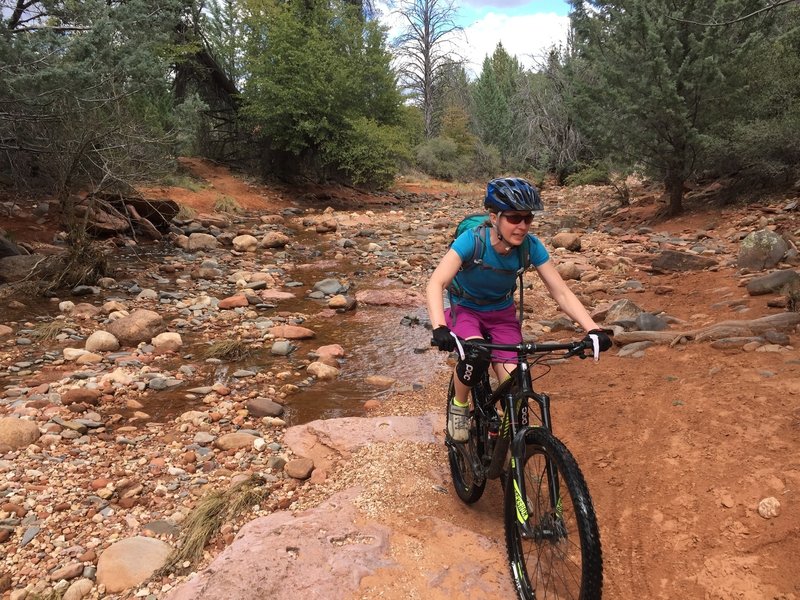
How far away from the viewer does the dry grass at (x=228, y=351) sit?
7.22 metres

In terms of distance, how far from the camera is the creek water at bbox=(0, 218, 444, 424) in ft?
19.8

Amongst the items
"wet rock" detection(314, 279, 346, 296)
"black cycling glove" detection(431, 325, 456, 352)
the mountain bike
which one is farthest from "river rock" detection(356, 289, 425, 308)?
"black cycling glove" detection(431, 325, 456, 352)

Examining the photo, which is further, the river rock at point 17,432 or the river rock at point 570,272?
the river rock at point 570,272

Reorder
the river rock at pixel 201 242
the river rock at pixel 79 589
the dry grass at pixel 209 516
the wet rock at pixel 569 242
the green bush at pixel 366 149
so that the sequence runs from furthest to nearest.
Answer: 1. the green bush at pixel 366 149
2. the river rock at pixel 201 242
3. the wet rock at pixel 569 242
4. the dry grass at pixel 209 516
5. the river rock at pixel 79 589

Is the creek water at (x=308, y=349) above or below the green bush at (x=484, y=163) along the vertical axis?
below

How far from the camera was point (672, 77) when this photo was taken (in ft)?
42.5

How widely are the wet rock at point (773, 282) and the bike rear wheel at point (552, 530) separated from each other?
540cm

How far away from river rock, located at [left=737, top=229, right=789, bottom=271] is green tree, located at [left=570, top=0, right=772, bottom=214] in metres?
5.67

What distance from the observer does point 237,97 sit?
83.6 feet

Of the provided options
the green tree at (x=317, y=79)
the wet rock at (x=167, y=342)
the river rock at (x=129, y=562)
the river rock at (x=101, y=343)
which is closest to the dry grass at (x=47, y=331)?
the river rock at (x=101, y=343)

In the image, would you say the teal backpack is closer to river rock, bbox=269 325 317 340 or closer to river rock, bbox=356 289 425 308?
river rock, bbox=269 325 317 340

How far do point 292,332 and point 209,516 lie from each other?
15.2 ft

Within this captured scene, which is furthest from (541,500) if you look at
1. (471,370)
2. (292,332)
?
(292,332)

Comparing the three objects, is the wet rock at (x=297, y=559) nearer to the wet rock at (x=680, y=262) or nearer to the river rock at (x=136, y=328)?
the river rock at (x=136, y=328)
